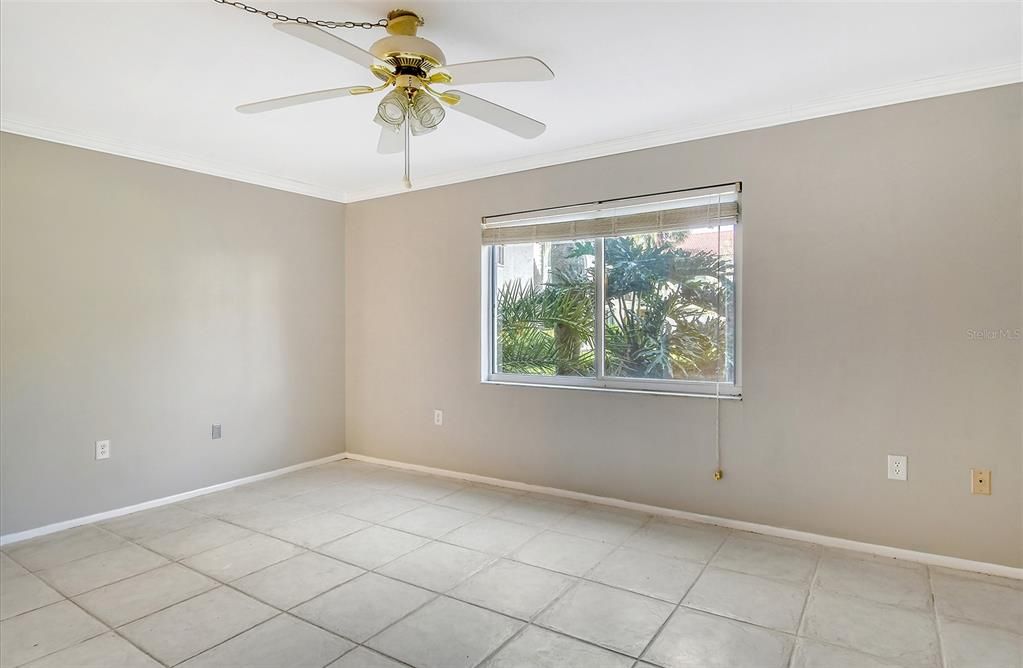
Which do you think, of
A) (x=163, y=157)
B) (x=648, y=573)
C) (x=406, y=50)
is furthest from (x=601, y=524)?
(x=163, y=157)

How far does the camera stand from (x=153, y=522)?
3.21 meters

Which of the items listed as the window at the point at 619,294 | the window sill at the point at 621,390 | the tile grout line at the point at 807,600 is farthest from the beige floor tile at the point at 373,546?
the tile grout line at the point at 807,600

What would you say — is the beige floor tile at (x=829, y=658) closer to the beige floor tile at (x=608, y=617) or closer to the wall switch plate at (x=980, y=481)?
the beige floor tile at (x=608, y=617)

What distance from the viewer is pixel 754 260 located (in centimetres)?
299

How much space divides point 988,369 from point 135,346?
458 cm

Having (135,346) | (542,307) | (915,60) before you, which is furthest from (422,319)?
(915,60)

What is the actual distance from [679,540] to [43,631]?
2756mm

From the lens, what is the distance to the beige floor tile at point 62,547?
2.68 m

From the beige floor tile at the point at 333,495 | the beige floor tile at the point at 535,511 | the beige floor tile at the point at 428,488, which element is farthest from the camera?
the beige floor tile at the point at 428,488

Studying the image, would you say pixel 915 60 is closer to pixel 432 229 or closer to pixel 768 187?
pixel 768 187

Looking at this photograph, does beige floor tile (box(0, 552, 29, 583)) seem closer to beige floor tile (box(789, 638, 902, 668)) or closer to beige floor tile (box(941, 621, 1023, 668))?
beige floor tile (box(789, 638, 902, 668))

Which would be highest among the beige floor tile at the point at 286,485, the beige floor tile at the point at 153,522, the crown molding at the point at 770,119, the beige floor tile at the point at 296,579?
the crown molding at the point at 770,119

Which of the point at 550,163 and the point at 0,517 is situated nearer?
the point at 0,517

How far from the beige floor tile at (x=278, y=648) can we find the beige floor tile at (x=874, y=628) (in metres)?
1.73
